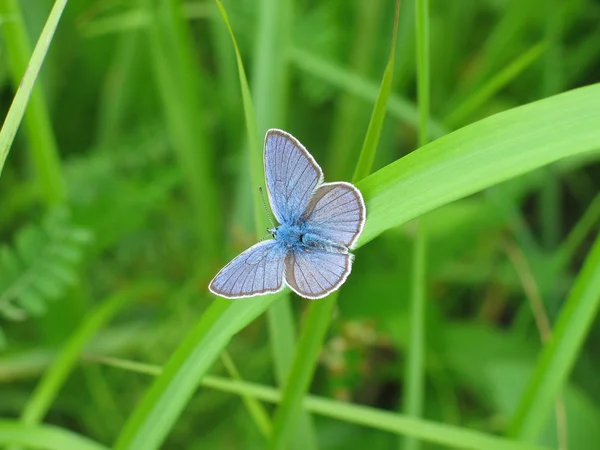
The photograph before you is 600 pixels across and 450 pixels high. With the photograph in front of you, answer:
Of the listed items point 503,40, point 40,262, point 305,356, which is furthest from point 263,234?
point 503,40

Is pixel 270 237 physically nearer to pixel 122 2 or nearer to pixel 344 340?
pixel 344 340

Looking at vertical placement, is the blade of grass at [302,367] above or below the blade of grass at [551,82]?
below

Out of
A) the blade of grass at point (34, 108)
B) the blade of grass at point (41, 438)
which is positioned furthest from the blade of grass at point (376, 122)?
the blade of grass at point (41, 438)

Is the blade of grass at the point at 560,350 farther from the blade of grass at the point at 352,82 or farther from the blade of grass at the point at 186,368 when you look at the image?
the blade of grass at the point at 352,82

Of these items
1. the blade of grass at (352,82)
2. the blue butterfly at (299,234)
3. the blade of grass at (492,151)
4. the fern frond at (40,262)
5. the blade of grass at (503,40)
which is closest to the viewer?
the blade of grass at (492,151)

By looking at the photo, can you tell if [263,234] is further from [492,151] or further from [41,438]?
[41,438]

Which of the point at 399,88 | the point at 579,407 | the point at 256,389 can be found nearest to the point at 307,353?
the point at 256,389

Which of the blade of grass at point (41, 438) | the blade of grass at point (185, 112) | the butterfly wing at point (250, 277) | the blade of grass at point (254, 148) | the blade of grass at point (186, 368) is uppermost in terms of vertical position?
the blade of grass at point (185, 112)
